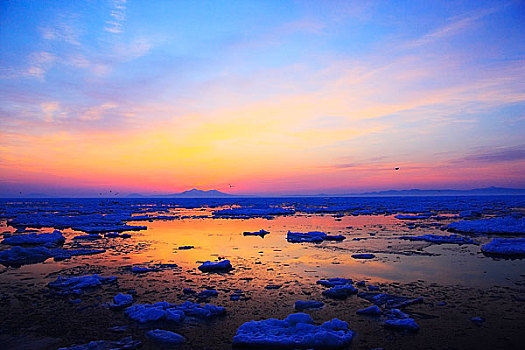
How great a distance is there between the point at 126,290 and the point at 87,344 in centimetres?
304

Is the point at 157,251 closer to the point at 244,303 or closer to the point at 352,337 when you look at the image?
the point at 244,303

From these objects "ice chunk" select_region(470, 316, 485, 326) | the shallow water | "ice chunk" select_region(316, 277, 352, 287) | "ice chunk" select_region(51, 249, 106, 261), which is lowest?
"ice chunk" select_region(51, 249, 106, 261)

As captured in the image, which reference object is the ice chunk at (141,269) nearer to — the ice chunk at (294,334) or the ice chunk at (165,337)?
the ice chunk at (165,337)

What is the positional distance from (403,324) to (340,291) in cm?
206

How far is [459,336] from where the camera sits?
5.46 metres

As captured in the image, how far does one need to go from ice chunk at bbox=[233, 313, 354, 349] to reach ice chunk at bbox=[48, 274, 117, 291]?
16.7ft

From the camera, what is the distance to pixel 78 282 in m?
8.84

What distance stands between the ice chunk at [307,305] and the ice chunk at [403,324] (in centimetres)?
146

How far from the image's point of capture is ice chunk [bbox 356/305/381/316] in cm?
645

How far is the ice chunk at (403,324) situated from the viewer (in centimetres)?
575

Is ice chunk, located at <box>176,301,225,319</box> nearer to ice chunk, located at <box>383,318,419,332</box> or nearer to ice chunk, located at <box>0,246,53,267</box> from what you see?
ice chunk, located at <box>383,318,419,332</box>

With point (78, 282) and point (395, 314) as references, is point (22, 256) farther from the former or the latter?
point (395, 314)

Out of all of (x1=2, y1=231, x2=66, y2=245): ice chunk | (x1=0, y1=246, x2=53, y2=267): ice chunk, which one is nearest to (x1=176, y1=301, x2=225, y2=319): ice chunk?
(x1=0, y1=246, x2=53, y2=267): ice chunk

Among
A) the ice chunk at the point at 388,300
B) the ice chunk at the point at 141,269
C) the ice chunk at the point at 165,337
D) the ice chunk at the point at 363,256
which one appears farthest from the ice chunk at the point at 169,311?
the ice chunk at the point at 363,256
